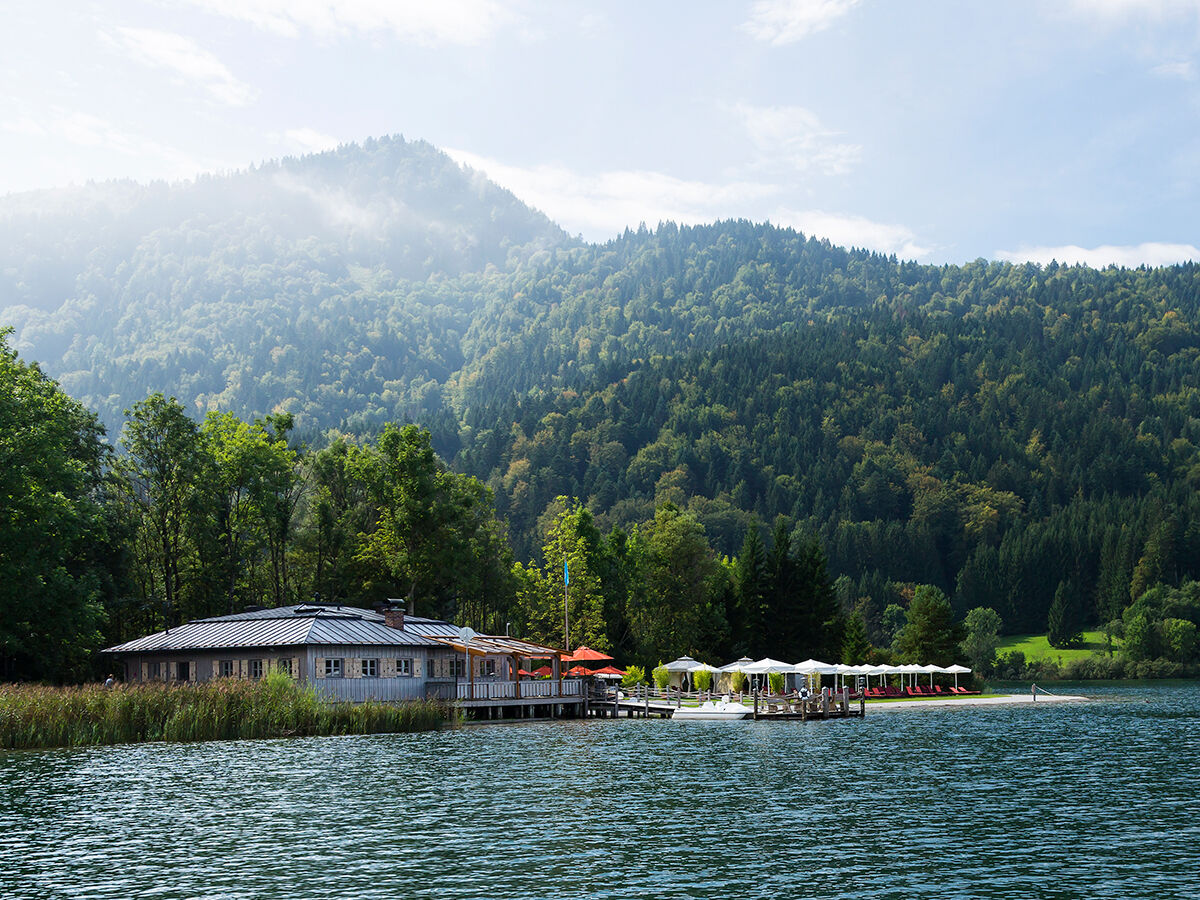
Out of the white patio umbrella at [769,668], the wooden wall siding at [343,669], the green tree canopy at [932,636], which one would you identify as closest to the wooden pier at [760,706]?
the white patio umbrella at [769,668]

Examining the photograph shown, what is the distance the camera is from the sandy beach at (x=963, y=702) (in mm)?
86675

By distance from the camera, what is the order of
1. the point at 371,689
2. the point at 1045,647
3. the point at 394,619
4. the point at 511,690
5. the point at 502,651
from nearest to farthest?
1. the point at 371,689
2. the point at 502,651
3. the point at 394,619
4. the point at 511,690
5. the point at 1045,647

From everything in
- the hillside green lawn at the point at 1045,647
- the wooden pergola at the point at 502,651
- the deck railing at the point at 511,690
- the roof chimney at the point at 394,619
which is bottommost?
the hillside green lawn at the point at 1045,647

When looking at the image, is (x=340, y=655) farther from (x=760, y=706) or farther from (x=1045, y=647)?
(x=1045, y=647)

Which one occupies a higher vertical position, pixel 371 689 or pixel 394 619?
pixel 394 619

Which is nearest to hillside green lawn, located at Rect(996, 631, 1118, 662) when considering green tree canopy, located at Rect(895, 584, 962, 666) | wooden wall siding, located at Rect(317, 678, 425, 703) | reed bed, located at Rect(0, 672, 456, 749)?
green tree canopy, located at Rect(895, 584, 962, 666)

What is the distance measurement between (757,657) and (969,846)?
84.9 m

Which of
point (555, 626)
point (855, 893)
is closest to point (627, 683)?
point (555, 626)

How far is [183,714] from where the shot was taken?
52.6 meters

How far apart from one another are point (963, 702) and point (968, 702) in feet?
1.27

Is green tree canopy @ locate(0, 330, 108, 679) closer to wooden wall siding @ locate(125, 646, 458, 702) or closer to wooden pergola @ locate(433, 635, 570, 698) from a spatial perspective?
wooden wall siding @ locate(125, 646, 458, 702)

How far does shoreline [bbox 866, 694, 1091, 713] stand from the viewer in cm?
8712

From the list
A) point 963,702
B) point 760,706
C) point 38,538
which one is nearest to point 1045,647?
point 963,702

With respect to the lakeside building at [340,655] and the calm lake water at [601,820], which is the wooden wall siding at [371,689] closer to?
the lakeside building at [340,655]
